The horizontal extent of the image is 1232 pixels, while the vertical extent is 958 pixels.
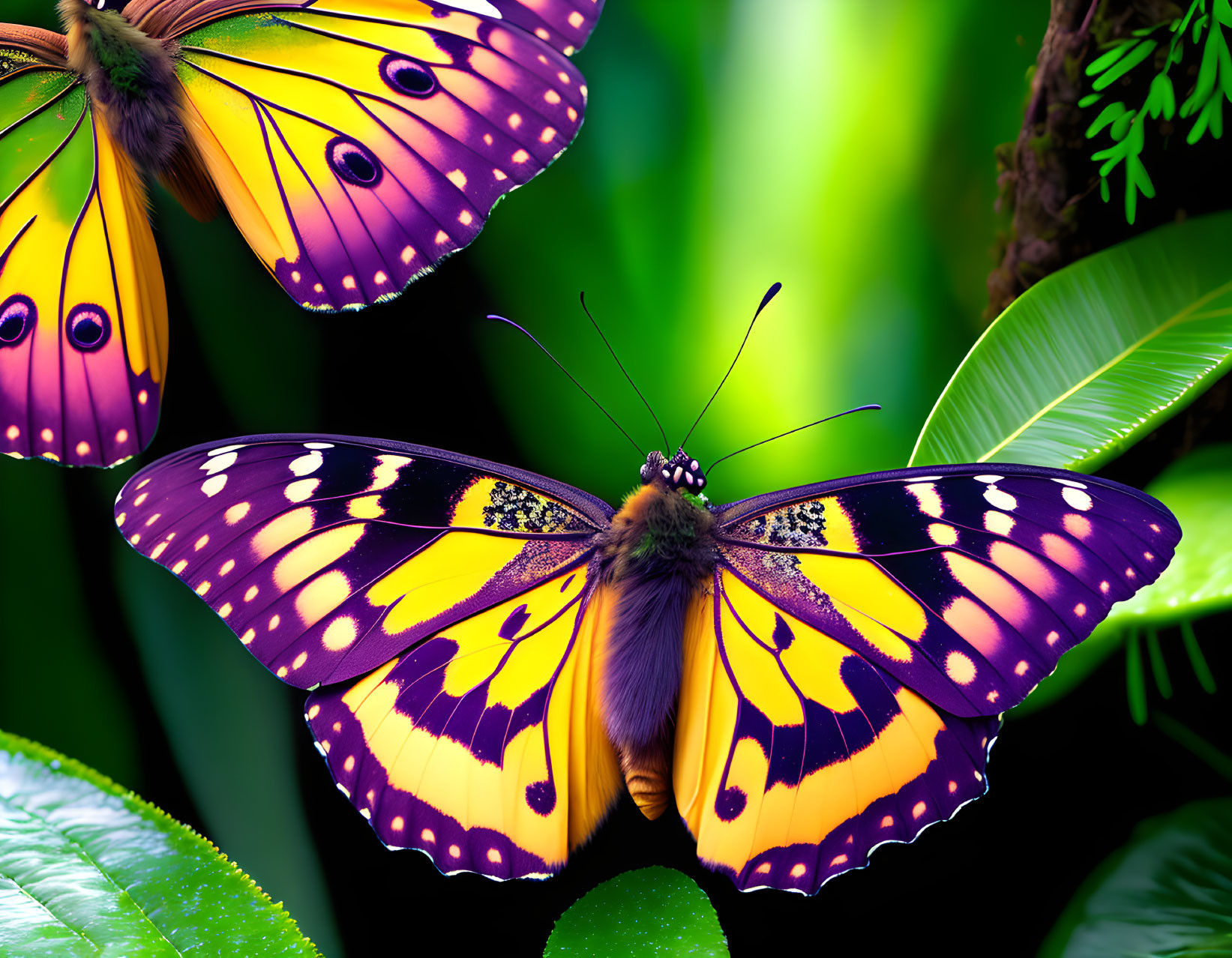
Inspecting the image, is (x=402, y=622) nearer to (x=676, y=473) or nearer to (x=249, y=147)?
(x=676, y=473)

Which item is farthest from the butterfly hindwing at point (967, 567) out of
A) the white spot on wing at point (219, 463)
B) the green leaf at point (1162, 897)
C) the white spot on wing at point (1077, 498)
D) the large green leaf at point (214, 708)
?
the large green leaf at point (214, 708)

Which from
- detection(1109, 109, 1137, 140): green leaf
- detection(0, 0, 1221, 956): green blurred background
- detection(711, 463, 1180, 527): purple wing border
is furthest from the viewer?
detection(0, 0, 1221, 956): green blurred background

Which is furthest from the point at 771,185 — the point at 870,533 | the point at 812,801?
the point at 812,801

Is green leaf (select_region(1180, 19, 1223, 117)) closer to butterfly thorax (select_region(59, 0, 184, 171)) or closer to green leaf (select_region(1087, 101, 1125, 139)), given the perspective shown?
green leaf (select_region(1087, 101, 1125, 139))

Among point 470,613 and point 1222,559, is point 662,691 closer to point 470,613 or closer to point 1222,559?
point 470,613

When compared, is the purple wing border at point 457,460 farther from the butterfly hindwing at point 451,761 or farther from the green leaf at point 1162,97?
the green leaf at point 1162,97

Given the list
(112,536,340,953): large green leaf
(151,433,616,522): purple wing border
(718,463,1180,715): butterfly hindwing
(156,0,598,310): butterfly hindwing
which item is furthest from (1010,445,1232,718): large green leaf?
(112,536,340,953): large green leaf

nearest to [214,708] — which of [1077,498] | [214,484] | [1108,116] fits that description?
[214,484]
